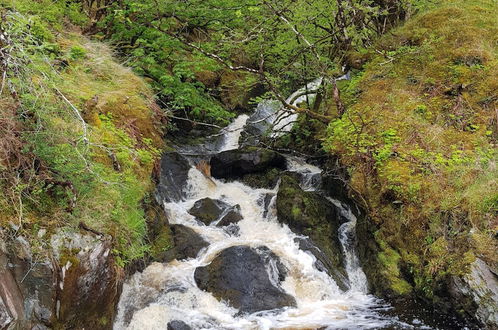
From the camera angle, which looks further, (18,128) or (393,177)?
(393,177)

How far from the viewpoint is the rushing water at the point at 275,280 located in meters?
6.07

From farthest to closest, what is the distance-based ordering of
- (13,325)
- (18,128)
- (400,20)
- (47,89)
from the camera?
(400,20), (47,89), (18,128), (13,325)

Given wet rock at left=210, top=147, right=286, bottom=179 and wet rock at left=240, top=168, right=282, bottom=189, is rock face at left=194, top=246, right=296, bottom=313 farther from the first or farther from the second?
wet rock at left=210, top=147, right=286, bottom=179

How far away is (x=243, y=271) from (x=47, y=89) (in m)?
4.33

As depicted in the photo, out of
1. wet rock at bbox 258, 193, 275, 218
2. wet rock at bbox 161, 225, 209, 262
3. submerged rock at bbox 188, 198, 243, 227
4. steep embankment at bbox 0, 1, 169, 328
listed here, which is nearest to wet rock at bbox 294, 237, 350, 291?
wet rock at bbox 258, 193, 275, 218

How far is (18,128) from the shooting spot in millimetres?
4312

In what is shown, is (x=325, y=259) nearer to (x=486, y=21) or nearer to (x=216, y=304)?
(x=216, y=304)

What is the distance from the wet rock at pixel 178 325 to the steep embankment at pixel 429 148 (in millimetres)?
3406

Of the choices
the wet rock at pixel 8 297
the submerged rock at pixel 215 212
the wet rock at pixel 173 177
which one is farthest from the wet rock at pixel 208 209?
the wet rock at pixel 8 297

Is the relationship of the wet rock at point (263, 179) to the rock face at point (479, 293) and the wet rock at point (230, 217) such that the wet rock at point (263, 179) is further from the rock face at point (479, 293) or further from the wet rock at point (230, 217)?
the rock face at point (479, 293)

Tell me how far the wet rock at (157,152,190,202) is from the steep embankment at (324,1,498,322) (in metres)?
3.88

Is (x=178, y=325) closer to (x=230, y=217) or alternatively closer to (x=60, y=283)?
(x=60, y=283)

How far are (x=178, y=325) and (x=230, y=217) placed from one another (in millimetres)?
3479

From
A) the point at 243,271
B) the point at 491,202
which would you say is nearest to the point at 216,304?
the point at 243,271
